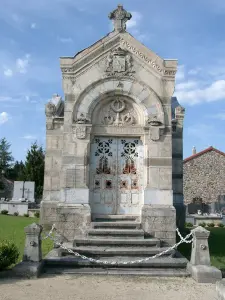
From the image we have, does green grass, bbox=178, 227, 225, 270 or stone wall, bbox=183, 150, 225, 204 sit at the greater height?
stone wall, bbox=183, 150, 225, 204

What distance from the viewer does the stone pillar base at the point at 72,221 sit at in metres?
10.2

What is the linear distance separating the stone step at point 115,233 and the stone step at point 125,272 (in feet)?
4.80

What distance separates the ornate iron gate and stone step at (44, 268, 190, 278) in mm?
2814

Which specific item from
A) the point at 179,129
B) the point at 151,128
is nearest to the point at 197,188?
the point at 179,129

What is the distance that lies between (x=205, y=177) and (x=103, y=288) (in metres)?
31.1

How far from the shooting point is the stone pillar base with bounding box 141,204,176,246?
402 inches

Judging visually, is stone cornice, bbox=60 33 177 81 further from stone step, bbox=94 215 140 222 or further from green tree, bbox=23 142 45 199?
green tree, bbox=23 142 45 199

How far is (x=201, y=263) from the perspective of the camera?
8039 millimetres

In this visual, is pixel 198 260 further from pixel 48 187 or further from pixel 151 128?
pixel 48 187

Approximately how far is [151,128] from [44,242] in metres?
4.87

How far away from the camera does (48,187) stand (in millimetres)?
11930

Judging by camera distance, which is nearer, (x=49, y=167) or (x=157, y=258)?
(x=157, y=258)

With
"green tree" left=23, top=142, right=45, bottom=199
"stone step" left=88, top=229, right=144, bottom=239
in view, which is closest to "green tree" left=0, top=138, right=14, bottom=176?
"green tree" left=23, top=142, right=45, bottom=199

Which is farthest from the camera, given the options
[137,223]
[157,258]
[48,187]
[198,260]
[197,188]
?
[197,188]
